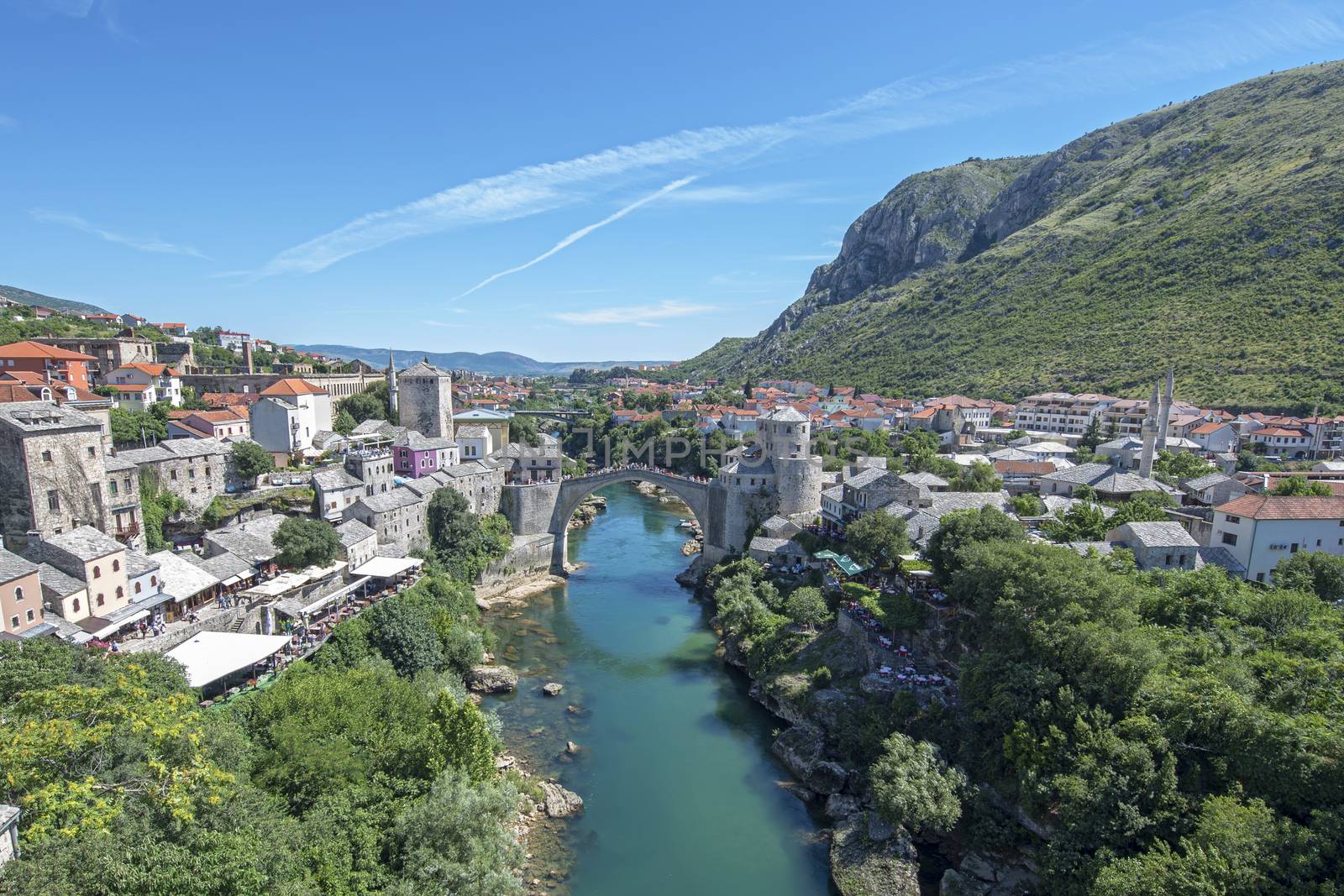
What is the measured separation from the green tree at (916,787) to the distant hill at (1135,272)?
4401 cm

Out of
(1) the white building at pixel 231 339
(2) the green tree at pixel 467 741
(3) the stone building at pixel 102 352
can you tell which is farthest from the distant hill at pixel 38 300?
(2) the green tree at pixel 467 741

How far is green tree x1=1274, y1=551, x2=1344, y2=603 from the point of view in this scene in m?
19.6

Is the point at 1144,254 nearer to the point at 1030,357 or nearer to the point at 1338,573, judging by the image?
the point at 1030,357

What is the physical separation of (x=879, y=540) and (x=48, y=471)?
87.5 feet

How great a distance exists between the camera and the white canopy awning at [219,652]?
53.4 feet

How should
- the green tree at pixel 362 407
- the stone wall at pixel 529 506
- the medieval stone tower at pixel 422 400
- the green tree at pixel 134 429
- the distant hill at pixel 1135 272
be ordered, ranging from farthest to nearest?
the distant hill at pixel 1135 272 → the green tree at pixel 362 407 → the medieval stone tower at pixel 422 400 → the stone wall at pixel 529 506 → the green tree at pixel 134 429

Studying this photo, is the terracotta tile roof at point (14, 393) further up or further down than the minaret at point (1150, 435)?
further up

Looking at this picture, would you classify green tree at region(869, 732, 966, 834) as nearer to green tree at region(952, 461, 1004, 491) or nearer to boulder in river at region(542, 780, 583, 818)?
boulder in river at region(542, 780, 583, 818)

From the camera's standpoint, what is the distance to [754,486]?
34.2 metres

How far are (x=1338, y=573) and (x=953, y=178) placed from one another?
387 ft

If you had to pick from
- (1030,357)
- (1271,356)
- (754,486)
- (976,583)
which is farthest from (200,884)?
(1030,357)

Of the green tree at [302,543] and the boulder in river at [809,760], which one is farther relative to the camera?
the green tree at [302,543]

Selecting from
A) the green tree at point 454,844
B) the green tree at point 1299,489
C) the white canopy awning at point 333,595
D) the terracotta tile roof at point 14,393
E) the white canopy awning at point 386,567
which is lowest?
the green tree at point 454,844

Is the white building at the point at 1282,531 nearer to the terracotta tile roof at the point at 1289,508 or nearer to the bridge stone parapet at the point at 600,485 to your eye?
the terracotta tile roof at the point at 1289,508
